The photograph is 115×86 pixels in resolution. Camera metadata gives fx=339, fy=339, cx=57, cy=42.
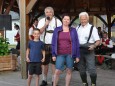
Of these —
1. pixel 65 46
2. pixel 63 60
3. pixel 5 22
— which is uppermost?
pixel 5 22

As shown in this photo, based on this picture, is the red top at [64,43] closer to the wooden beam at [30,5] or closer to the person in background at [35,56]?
the person in background at [35,56]

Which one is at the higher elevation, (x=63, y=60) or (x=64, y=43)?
(x=64, y=43)

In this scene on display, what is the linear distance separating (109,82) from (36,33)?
2549mm

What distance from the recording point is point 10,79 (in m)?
9.13

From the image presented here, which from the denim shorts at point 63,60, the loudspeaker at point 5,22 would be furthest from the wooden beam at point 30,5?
the denim shorts at point 63,60

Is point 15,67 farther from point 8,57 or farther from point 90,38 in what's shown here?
point 90,38

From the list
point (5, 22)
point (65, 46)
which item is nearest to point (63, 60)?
point (65, 46)

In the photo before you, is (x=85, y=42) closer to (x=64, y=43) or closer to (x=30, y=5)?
(x=64, y=43)

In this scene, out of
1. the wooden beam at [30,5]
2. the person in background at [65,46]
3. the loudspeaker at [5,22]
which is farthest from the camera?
the loudspeaker at [5,22]

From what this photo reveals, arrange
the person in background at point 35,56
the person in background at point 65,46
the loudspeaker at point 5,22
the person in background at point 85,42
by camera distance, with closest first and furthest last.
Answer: the person in background at point 65,46 → the person in background at point 85,42 → the person in background at point 35,56 → the loudspeaker at point 5,22

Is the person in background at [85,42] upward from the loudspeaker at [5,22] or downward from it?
downward

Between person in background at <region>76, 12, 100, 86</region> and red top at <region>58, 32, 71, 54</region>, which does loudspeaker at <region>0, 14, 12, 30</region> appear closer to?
person in background at <region>76, 12, 100, 86</region>

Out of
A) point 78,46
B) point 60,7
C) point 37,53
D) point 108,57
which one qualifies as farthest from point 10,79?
point 60,7

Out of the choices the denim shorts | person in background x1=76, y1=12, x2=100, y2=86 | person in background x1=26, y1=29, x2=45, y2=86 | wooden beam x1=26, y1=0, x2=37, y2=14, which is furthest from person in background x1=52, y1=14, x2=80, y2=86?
wooden beam x1=26, y1=0, x2=37, y2=14
